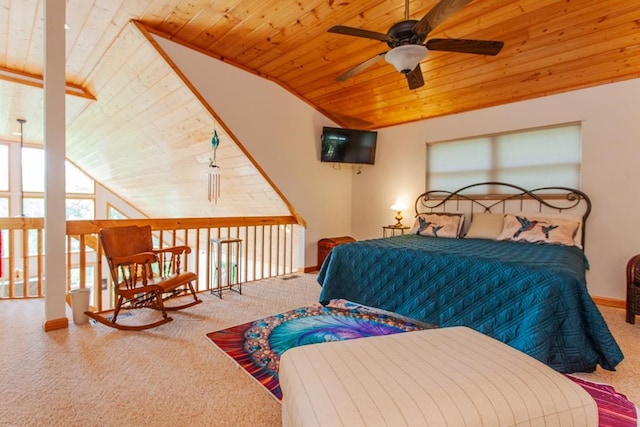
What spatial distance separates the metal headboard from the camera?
3.46m

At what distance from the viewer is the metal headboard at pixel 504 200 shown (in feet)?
11.3

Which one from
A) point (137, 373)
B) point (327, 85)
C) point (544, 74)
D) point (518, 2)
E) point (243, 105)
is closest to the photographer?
point (137, 373)

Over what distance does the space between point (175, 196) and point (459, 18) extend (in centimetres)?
568

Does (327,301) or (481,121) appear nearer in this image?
(327,301)

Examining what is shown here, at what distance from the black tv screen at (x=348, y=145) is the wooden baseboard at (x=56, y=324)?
350 centimetres

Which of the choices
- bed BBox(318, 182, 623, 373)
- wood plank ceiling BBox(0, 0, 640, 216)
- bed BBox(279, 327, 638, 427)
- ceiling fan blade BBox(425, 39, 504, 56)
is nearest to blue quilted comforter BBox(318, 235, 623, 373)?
bed BBox(318, 182, 623, 373)

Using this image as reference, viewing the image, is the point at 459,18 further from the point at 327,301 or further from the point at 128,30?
the point at 128,30

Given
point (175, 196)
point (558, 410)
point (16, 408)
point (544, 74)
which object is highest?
point (544, 74)

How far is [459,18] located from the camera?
268cm

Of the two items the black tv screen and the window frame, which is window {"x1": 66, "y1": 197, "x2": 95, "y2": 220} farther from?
the window frame

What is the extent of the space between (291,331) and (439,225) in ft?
7.59

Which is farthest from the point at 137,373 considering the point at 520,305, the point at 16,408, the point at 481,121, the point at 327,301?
the point at 481,121

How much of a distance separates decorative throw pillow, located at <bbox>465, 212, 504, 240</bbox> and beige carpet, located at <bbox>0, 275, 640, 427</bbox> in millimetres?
1247

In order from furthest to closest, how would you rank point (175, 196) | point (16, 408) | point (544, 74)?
1. point (175, 196)
2. point (544, 74)
3. point (16, 408)
